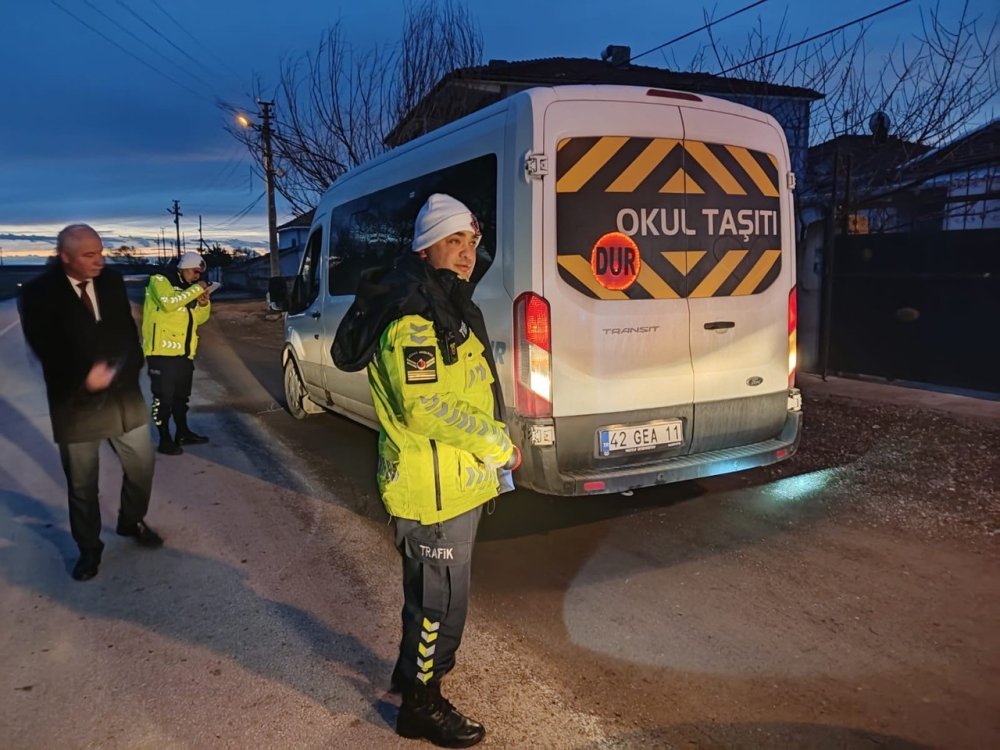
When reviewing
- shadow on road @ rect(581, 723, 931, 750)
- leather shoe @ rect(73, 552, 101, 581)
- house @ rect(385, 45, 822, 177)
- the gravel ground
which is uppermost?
house @ rect(385, 45, 822, 177)

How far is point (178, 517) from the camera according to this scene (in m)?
4.96

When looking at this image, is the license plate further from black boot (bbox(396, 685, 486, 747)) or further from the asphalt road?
black boot (bbox(396, 685, 486, 747))

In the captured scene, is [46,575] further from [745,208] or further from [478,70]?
[478,70]

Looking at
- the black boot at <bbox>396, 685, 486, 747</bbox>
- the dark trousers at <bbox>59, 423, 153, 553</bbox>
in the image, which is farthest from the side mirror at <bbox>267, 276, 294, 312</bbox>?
the black boot at <bbox>396, 685, 486, 747</bbox>

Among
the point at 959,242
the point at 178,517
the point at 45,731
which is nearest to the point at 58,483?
the point at 178,517

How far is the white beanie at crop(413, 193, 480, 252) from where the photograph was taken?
2.43 metres

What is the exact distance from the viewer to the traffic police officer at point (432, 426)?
2.31m

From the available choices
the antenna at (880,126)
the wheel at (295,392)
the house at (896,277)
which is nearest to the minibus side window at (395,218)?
the wheel at (295,392)

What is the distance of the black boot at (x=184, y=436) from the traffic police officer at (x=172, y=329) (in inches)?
6.0

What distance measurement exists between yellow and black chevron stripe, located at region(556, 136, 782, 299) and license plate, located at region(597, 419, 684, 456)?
72cm

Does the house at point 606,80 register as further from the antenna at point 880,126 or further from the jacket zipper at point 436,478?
the jacket zipper at point 436,478

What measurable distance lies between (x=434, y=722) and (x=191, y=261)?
5027 mm

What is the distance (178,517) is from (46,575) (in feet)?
3.20

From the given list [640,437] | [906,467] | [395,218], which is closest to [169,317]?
[395,218]
